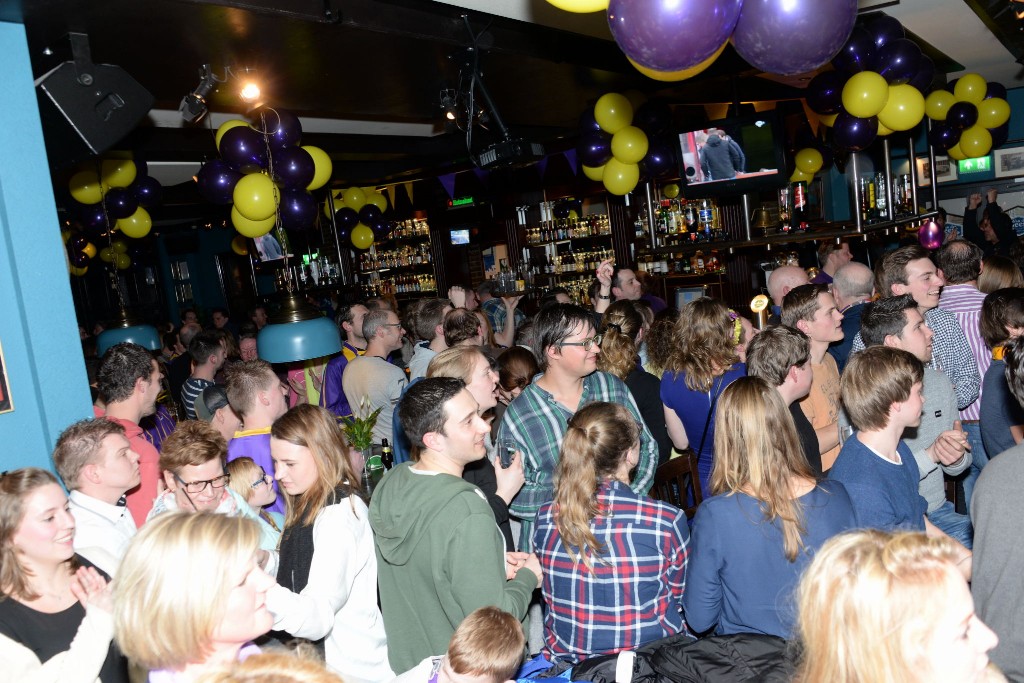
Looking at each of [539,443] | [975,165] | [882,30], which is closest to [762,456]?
[539,443]

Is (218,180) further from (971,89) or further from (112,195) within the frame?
(971,89)

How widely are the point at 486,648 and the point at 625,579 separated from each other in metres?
0.59

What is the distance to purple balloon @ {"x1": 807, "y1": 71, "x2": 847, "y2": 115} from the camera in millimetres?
5641

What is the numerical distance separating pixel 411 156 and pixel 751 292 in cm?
401

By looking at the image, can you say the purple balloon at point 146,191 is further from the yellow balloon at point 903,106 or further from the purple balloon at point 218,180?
the yellow balloon at point 903,106

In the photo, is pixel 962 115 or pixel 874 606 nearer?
pixel 874 606

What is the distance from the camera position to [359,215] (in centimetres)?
905

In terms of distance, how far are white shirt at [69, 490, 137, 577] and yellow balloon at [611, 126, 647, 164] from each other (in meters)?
4.71

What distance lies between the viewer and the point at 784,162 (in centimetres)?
603

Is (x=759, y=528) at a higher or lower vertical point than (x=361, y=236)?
lower

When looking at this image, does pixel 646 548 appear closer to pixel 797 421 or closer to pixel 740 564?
pixel 740 564

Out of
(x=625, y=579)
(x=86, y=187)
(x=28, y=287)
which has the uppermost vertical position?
(x=86, y=187)

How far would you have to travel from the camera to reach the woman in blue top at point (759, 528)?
197 centimetres

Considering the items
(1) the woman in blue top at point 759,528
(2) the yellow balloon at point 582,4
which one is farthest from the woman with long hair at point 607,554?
(2) the yellow balloon at point 582,4
